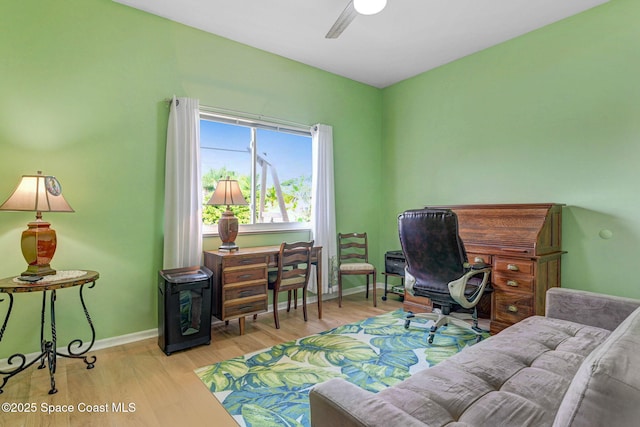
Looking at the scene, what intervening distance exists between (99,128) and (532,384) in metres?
3.44

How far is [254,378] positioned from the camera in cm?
229

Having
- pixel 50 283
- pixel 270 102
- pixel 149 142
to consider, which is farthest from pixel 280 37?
pixel 50 283

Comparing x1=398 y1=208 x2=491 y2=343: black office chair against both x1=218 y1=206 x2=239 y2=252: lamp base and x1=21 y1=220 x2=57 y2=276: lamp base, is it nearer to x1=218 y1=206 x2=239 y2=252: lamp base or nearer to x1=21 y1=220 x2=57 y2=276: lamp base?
x1=218 y1=206 x2=239 y2=252: lamp base

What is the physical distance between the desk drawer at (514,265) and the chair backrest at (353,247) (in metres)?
1.79

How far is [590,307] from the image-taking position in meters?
2.04

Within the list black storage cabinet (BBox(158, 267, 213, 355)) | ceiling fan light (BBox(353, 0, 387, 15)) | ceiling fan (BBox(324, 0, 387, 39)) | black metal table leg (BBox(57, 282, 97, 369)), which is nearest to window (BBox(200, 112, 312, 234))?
black storage cabinet (BBox(158, 267, 213, 355))

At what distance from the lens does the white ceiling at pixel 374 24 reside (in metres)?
2.91

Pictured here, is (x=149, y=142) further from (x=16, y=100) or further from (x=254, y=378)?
(x=254, y=378)

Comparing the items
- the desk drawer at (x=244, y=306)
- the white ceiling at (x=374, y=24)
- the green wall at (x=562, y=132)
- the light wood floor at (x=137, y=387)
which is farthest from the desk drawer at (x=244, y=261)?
the green wall at (x=562, y=132)

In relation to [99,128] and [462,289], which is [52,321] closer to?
[99,128]

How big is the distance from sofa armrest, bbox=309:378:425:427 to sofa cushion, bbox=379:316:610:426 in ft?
0.90

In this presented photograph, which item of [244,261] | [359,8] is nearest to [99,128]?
[244,261]

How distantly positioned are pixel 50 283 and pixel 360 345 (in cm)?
233

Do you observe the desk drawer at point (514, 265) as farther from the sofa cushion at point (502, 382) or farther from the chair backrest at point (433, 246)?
the sofa cushion at point (502, 382)
